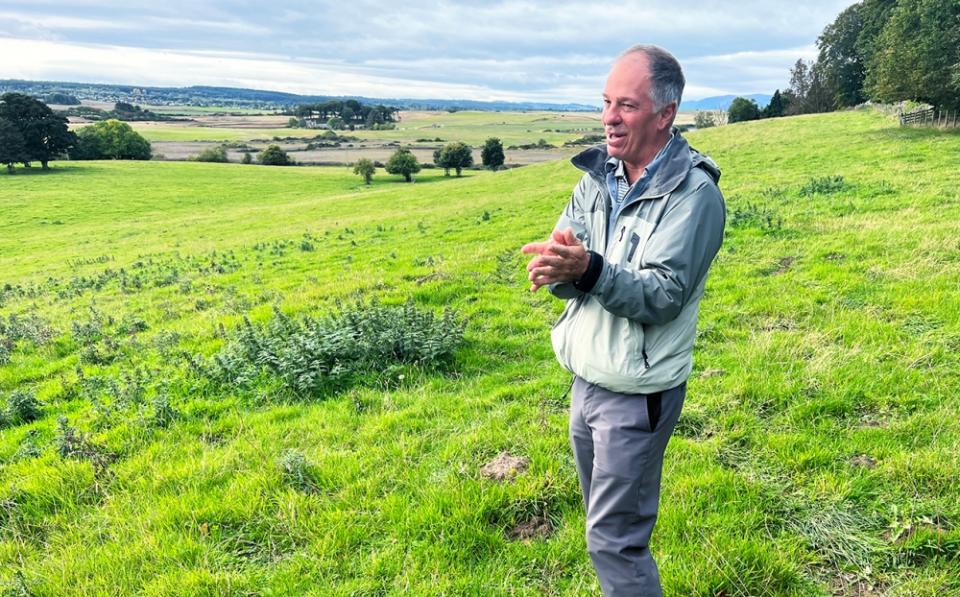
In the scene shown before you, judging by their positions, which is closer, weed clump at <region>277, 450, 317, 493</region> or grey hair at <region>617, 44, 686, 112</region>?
grey hair at <region>617, 44, 686, 112</region>

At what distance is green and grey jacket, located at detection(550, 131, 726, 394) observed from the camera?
8.20 ft

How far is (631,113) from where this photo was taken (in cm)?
275

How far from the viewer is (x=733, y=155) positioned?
34375mm

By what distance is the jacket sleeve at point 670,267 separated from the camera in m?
2.48

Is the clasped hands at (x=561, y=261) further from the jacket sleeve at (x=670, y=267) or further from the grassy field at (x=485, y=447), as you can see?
the grassy field at (x=485, y=447)

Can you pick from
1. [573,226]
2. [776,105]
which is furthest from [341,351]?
[776,105]

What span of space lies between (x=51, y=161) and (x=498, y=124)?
138 m

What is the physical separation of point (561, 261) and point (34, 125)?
99248mm

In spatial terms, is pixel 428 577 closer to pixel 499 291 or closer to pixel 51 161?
pixel 499 291

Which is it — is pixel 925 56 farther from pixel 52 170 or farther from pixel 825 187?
pixel 52 170

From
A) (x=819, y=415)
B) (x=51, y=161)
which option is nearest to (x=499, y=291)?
(x=819, y=415)

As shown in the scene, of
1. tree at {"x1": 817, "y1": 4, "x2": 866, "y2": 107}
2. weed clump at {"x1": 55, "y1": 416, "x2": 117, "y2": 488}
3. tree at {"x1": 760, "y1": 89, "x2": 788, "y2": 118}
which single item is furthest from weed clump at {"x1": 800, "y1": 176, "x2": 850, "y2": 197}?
tree at {"x1": 760, "y1": 89, "x2": 788, "y2": 118}

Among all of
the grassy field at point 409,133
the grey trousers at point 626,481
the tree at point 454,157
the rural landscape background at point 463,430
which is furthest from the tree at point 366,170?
the grey trousers at point 626,481

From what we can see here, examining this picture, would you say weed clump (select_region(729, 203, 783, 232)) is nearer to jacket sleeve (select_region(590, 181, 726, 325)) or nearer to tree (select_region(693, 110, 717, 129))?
jacket sleeve (select_region(590, 181, 726, 325))
